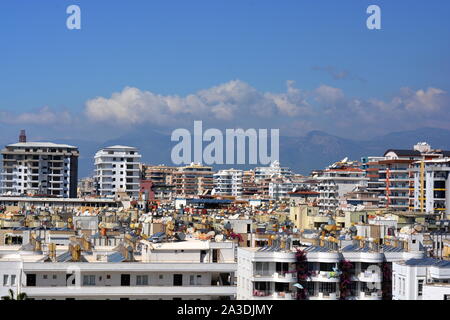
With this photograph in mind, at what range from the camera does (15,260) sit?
57.6ft

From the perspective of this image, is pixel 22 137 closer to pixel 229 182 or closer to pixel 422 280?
pixel 229 182

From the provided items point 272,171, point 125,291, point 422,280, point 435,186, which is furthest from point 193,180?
point 422,280

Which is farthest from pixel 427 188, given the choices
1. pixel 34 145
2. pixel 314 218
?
pixel 34 145

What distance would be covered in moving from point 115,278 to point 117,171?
6482cm

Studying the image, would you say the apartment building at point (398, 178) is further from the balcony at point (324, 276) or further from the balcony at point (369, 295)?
the balcony at point (324, 276)

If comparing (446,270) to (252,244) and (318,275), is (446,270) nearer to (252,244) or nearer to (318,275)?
(318,275)

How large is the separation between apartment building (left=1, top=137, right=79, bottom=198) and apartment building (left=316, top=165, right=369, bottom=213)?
78.3 ft

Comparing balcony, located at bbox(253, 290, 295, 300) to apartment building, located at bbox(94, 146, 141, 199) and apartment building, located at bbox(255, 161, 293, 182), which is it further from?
apartment building, located at bbox(255, 161, 293, 182)

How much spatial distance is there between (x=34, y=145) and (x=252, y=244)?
56.1m

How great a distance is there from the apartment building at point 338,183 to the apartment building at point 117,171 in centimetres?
1742

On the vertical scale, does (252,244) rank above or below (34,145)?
below

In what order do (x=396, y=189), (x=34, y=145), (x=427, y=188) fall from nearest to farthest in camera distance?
(x=427, y=188)
(x=396, y=189)
(x=34, y=145)

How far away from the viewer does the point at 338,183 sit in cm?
8656
